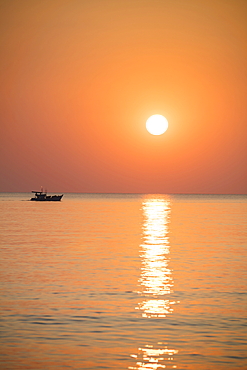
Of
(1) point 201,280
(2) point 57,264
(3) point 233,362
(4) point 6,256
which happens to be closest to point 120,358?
(3) point 233,362

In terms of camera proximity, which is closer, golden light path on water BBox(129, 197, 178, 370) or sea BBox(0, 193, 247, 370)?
golden light path on water BBox(129, 197, 178, 370)

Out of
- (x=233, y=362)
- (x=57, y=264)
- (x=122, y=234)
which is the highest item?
(x=233, y=362)

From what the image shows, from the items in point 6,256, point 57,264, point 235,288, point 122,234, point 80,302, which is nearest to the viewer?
point 80,302

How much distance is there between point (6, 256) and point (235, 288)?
1754 cm

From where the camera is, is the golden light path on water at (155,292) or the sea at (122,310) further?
the sea at (122,310)

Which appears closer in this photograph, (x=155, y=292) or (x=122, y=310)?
(x=122, y=310)

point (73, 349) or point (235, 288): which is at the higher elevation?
point (73, 349)

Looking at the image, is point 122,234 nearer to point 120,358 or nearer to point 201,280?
point 201,280

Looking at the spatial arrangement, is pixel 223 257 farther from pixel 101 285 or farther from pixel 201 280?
pixel 101 285

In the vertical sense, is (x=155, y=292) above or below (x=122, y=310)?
below

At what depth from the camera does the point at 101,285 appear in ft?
86.3

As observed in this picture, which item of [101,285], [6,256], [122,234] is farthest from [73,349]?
[122,234]

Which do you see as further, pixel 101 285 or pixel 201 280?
pixel 201 280

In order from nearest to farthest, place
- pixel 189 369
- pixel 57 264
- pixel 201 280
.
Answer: pixel 189 369, pixel 201 280, pixel 57 264
